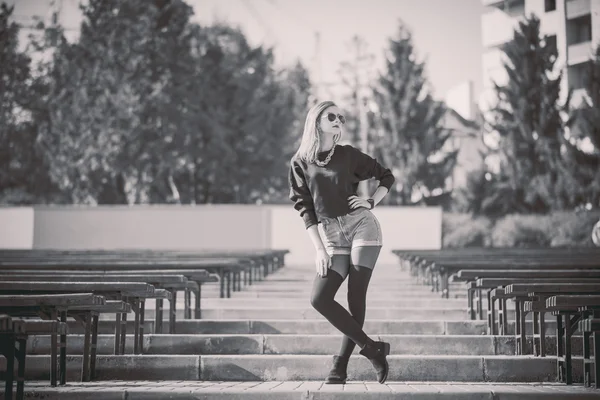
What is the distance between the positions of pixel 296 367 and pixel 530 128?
36474mm

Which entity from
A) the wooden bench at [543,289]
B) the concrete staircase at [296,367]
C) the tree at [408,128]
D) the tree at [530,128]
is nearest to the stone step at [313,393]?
the concrete staircase at [296,367]

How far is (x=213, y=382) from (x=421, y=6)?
31.9m

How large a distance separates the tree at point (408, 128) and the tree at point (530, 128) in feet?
12.2

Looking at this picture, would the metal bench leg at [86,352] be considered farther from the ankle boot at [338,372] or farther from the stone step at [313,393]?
the ankle boot at [338,372]

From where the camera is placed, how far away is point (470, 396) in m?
5.85

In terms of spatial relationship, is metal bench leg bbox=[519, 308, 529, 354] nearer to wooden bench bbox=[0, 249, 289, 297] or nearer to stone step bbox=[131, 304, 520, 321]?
stone step bbox=[131, 304, 520, 321]

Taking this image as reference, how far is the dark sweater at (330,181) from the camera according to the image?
6.07 m

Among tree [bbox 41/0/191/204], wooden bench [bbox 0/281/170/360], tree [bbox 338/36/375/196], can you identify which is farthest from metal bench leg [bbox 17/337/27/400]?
tree [bbox 338/36/375/196]

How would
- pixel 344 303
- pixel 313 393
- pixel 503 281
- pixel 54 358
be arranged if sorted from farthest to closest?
pixel 344 303 → pixel 503 281 → pixel 54 358 → pixel 313 393

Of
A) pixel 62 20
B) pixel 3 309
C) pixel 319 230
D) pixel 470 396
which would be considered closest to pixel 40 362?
pixel 3 309

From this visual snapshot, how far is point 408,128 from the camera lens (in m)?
46.0

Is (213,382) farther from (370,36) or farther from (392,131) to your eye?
(370,36)

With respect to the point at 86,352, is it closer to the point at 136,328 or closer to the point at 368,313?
the point at 136,328

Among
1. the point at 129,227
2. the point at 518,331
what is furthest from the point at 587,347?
the point at 129,227
